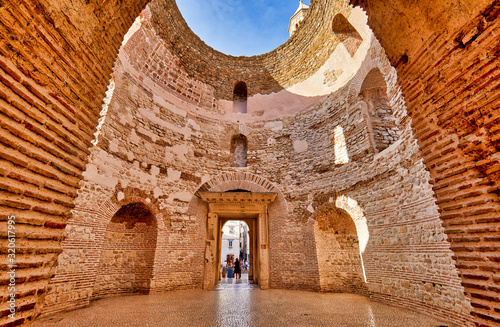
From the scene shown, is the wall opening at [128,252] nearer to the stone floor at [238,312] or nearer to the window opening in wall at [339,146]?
the stone floor at [238,312]

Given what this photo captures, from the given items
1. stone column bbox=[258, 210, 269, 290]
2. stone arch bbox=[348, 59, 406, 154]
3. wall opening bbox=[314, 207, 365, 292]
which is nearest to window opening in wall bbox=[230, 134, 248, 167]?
stone column bbox=[258, 210, 269, 290]

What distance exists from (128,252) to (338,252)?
661cm

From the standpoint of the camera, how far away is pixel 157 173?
718cm

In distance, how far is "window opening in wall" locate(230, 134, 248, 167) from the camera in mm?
9325

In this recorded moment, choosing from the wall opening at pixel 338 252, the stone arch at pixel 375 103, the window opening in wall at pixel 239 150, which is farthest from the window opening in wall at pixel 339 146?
the window opening in wall at pixel 239 150

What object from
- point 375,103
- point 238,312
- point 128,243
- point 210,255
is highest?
point 375,103

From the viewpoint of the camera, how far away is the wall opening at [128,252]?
20.3ft

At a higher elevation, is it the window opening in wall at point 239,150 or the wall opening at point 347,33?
the wall opening at point 347,33

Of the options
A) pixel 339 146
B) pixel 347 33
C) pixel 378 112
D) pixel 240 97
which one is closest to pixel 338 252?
pixel 339 146

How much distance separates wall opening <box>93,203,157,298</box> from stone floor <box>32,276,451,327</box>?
428 mm

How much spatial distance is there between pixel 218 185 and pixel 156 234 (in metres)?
2.69

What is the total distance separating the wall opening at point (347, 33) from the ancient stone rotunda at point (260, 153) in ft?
0.16

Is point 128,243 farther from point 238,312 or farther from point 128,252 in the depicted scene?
point 238,312

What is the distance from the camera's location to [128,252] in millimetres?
6629
